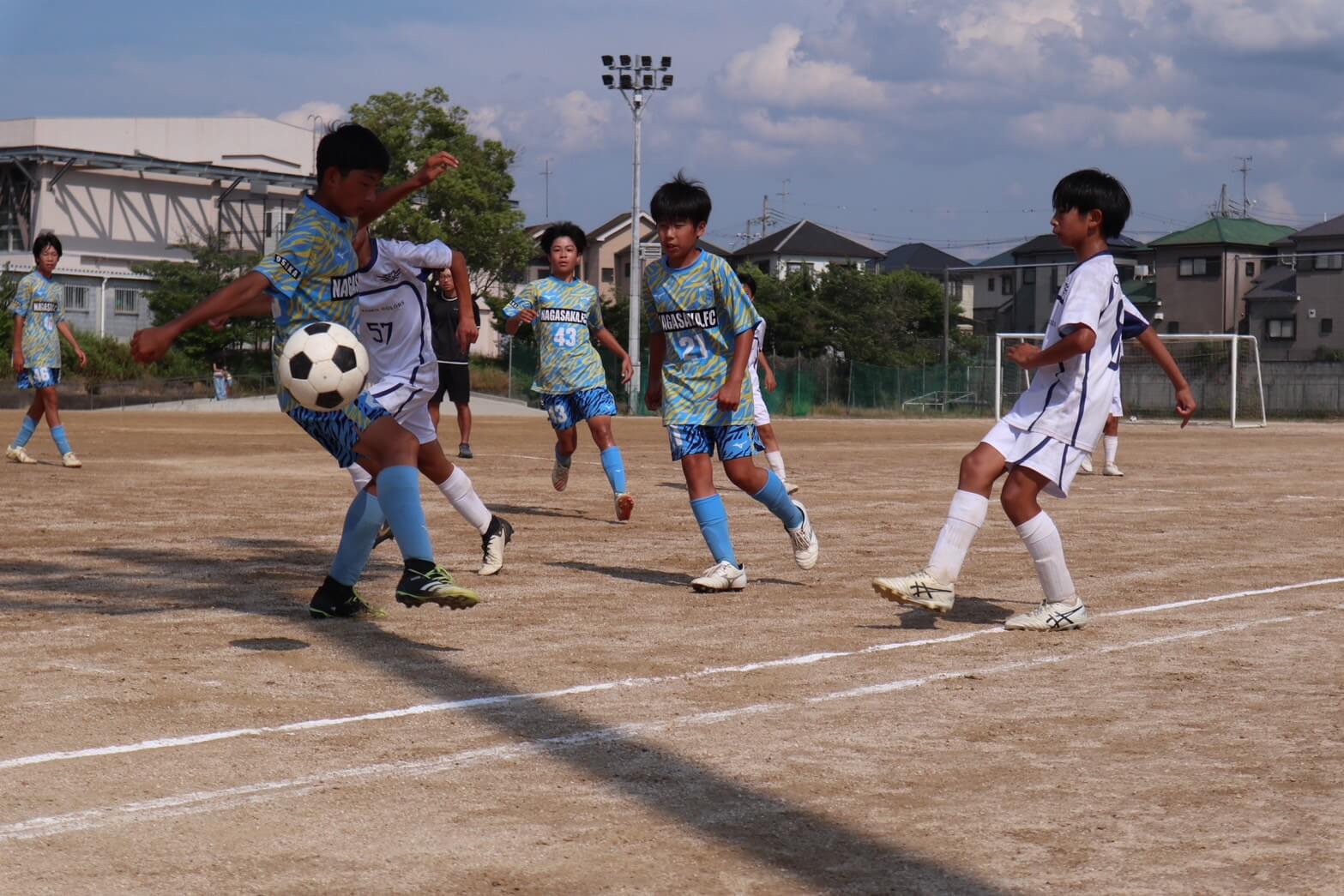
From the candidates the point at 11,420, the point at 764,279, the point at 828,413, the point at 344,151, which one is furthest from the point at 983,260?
the point at 344,151

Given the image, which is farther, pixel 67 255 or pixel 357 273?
pixel 67 255

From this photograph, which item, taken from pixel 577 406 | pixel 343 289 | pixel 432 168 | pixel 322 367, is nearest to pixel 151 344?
pixel 322 367

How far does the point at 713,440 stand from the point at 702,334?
A: 0.51 metres

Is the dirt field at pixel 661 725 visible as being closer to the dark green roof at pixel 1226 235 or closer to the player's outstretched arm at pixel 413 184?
the player's outstretched arm at pixel 413 184

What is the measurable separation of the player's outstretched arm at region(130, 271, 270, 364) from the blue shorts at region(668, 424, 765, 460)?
91.7 inches

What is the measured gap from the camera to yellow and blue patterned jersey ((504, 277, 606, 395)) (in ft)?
36.0

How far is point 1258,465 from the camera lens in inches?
744

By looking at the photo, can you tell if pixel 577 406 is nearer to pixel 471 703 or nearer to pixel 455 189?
pixel 471 703

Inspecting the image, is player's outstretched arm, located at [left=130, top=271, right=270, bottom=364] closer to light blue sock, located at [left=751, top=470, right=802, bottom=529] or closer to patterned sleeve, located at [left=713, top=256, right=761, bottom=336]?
patterned sleeve, located at [left=713, top=256, right=761, bottom=336]

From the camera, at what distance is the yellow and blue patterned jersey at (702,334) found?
7406 millimetres

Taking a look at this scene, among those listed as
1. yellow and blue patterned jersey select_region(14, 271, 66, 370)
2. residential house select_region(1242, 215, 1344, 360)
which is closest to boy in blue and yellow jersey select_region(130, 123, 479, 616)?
yellow and blue patterned jersey select_region(14, 271, 66, 370)

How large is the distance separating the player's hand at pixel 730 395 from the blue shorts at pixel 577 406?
Result: 12.3 ft

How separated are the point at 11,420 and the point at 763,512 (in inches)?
908

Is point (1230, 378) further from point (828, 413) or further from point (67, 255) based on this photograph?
point (67, 255)
